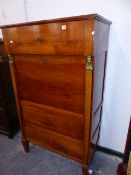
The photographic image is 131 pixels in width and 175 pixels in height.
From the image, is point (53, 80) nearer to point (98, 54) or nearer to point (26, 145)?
point (98, 54)

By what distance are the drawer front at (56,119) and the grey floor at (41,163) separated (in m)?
0.50

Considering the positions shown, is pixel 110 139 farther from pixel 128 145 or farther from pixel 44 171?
pixel 44 171

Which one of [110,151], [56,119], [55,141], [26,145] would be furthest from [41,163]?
[110,151]

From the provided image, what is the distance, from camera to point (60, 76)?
1.17 metres

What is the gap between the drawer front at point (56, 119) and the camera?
1.25 m

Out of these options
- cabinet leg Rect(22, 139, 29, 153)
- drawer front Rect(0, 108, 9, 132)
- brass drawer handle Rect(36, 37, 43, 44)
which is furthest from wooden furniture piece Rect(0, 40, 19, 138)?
brass drawer handle Rect(36, 37, 43, 44)

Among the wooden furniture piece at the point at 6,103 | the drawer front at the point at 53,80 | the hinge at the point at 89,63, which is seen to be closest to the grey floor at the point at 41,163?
the wooden furniture piece at the point at 6,103

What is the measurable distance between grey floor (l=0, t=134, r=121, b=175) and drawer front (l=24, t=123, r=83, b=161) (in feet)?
0.83

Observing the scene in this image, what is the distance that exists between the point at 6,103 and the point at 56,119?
0.84 m

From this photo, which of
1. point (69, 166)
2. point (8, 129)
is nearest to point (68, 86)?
point (69, 166)

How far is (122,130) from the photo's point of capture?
1.60 meters

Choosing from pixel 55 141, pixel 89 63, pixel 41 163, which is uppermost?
pixel 89 63

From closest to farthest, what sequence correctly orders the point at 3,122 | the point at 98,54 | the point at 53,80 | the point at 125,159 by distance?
the point at 98,54, the point at 53,80, the point at 125,159, the point at 3,122

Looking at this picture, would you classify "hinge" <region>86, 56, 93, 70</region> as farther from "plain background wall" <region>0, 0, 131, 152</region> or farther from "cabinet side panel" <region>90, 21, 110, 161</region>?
"plain background wall" <region>0, 0, 131, 152</region>
